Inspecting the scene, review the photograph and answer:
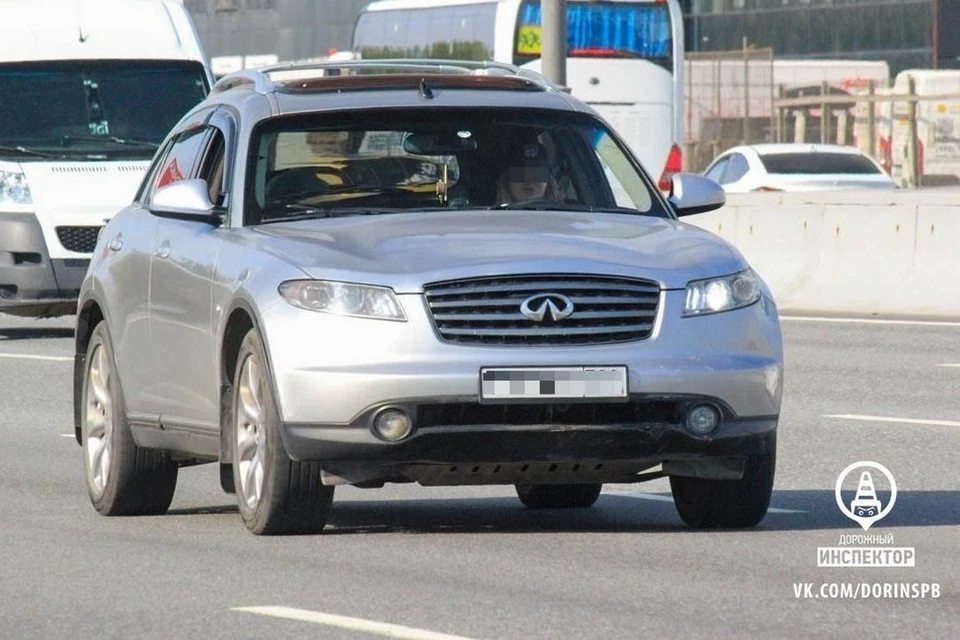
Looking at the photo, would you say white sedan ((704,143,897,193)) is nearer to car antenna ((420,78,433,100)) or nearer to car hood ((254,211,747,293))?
car antenna ((420,78,433,100))

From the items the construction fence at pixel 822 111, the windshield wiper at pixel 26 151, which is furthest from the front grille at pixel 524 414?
the construction fence at pixel 822 111

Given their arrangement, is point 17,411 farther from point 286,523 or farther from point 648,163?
point 648,163

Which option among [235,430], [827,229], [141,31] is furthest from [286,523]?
[827,229]

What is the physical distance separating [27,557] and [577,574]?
1.99 m

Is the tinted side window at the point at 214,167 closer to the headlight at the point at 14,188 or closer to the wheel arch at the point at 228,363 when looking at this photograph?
the wheel arch at the point at 228,363

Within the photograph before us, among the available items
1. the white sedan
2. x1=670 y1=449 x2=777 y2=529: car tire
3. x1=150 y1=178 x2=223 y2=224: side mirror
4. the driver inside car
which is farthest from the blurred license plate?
the white sedan

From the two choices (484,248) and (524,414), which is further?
(484,248)

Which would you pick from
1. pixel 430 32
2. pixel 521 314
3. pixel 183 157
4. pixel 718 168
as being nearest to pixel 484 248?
pixel 521 314

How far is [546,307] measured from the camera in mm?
8430

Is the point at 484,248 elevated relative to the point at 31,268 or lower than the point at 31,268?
elevated

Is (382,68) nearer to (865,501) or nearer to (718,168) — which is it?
(865,501)

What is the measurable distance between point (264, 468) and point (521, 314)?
1053mm

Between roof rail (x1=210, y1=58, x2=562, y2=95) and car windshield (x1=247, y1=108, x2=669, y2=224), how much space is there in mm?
461

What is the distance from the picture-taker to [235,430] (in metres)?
9.04
